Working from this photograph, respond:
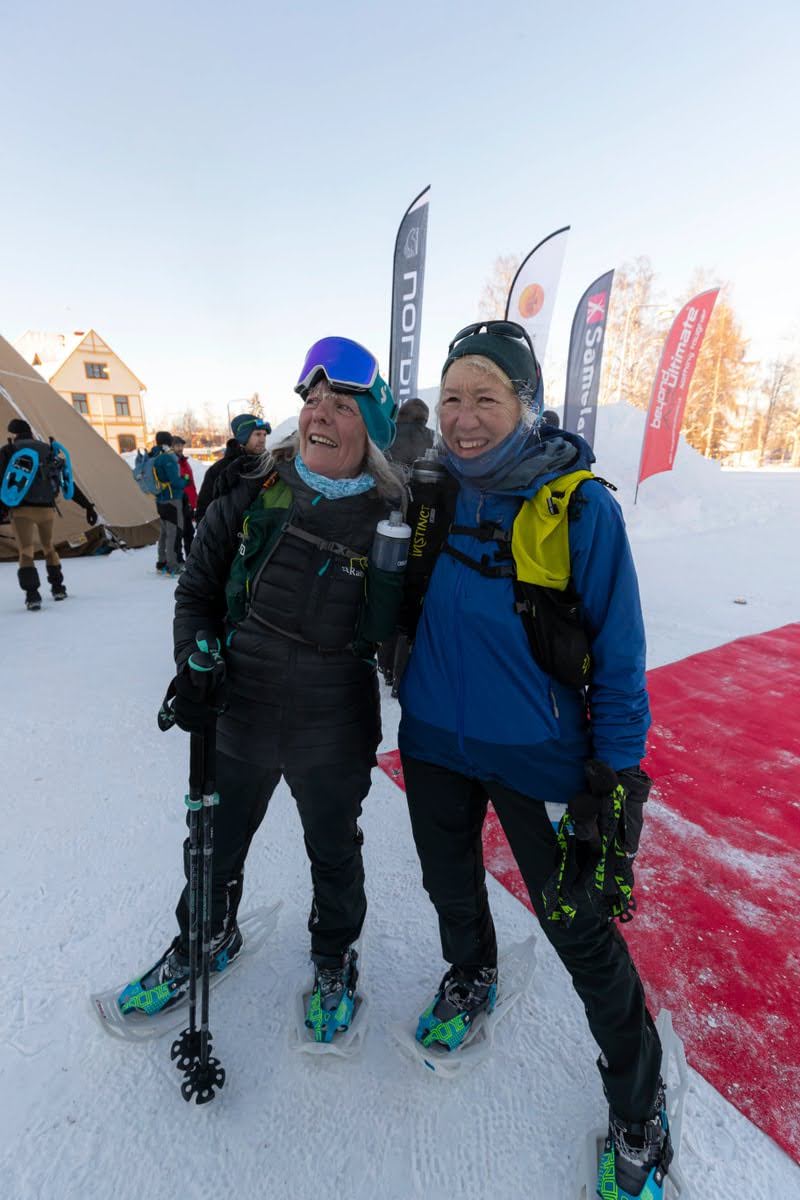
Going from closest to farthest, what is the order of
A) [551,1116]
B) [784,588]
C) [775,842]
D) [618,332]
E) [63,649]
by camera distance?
[551,1116] → [775,842] → [63,649] → [784,588] → [618,332]

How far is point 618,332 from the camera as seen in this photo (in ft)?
82.1

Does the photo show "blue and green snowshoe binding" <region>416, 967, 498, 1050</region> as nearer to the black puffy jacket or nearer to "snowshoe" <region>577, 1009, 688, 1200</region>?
"snowshoe" <region>577, 1009, 688, 1200</region>

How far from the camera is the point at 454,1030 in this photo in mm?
1689

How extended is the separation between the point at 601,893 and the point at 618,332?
28.6 m

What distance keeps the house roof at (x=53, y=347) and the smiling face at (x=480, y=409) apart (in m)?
42.2

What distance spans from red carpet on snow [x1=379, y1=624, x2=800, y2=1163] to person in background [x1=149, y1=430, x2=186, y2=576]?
18.4ft

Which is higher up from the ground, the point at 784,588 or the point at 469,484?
the point at 469,484

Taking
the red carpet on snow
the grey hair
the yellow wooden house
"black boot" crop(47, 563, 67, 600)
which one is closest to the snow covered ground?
the red carpet on snow

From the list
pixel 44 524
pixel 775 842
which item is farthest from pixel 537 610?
pixel 44 524

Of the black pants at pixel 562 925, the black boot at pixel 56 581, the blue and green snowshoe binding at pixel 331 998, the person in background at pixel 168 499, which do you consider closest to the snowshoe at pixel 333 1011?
the blue and green snowshoe binding at pixel 331 998

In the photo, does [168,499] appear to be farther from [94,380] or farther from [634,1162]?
[94,380]

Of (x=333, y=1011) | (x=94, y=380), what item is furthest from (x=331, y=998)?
(x=94, y=380)

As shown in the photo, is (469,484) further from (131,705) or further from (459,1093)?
(131,705)

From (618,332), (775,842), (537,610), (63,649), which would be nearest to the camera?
(537,610)
